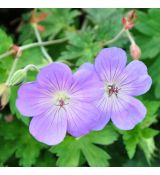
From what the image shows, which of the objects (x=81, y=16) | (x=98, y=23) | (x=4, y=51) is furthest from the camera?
(x=81, y=16)

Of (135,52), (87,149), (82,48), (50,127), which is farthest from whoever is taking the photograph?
(82,48)

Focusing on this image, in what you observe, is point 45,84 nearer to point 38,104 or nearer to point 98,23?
point 38,104

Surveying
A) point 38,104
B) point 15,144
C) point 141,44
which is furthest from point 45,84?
point 141,44

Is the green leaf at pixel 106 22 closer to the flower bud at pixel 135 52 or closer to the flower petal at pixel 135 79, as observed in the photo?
the flower bud at pixel 135 52

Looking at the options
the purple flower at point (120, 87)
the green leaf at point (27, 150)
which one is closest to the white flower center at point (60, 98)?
the purple flower at point (120, 87)

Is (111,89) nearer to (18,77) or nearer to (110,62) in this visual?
(110,62)

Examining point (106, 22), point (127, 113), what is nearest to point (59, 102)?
point (127, 113)
